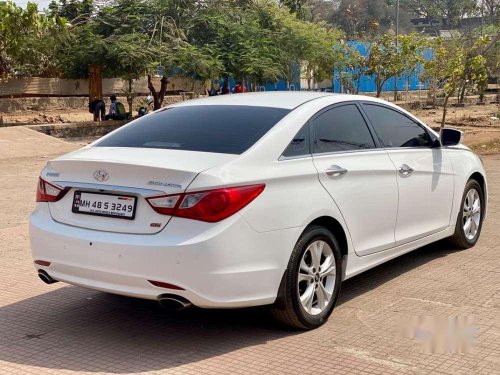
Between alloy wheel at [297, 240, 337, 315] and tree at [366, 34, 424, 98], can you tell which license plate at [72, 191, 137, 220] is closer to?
alloy wheel at [297, 240, 337, 315]

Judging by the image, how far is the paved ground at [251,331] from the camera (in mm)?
4559

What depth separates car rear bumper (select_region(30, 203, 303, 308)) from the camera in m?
4.50

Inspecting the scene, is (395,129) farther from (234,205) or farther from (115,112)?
(115,112)

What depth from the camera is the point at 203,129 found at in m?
5.37

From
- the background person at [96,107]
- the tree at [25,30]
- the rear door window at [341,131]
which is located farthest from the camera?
the tree at [25,30]

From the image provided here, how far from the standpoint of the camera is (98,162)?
16.0 feet

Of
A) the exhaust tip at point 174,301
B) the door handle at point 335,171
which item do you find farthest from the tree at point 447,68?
the exhaust tip at point 174,301

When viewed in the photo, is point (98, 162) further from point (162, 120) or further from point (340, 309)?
point (340, 309)

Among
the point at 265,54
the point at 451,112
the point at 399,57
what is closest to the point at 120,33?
the point at 265,54

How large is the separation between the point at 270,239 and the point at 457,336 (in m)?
1.40

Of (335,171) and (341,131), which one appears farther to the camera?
(341,131)

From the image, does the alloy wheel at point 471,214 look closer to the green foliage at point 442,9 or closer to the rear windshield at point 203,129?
the rear windshield at point 203,129

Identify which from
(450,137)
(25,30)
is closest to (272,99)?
(450,137)

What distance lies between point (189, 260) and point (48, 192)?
1.28m
